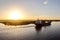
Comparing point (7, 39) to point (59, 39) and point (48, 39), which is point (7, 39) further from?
point (59, 39)

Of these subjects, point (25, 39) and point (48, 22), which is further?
point (48, 22)

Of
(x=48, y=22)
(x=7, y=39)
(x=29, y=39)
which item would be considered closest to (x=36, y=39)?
(x=29, y=39)

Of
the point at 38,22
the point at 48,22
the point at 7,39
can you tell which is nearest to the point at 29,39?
the point at 7,39

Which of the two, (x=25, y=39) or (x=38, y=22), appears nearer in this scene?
(x=25, y=39)

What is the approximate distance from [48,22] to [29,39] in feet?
80.8

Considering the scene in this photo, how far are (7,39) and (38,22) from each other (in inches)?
797

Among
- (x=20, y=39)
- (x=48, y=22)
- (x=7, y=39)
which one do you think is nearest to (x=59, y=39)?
(x=20, y=39)

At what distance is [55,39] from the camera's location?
16.8m

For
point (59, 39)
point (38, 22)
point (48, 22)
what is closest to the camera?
point (59, 39)

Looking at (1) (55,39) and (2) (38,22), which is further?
(2) (38,22)

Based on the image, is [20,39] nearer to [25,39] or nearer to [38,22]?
[25,39]

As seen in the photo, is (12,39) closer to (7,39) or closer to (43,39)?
(7,39)

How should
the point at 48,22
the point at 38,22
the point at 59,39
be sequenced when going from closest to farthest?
the point at 59,39 < the point at 38,22 < the point at 48,22

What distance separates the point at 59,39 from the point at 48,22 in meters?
24.7
